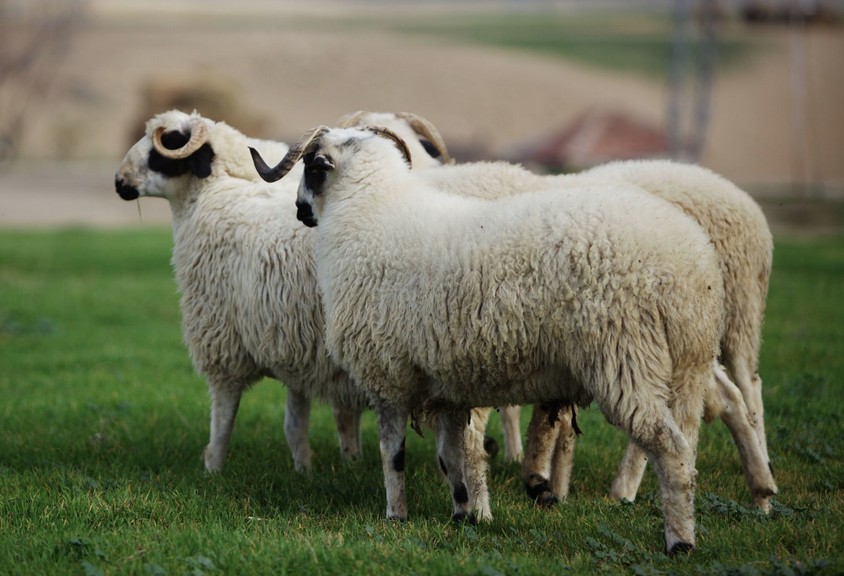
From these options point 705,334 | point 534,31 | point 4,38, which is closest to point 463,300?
point 705,334

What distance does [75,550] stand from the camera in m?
4.93

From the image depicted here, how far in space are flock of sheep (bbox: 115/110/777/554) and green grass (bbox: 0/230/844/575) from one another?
0.31 metres

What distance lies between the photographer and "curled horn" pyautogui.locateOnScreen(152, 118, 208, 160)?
23.2 ft

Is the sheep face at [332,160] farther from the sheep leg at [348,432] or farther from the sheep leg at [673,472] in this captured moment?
the sheep leg at [673,472]

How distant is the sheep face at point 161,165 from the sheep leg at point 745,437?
12.1 ft

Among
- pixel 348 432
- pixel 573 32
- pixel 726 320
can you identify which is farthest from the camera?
pixel 573 32

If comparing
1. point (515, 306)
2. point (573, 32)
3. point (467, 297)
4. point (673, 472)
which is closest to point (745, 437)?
point (673, 472)

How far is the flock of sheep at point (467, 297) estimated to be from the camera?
478cm

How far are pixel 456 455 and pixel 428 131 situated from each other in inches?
118

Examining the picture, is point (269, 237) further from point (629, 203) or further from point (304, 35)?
point (304, 35)

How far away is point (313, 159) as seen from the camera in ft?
19.3

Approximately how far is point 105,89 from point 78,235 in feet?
129

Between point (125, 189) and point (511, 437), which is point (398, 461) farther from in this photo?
point (125, 189)

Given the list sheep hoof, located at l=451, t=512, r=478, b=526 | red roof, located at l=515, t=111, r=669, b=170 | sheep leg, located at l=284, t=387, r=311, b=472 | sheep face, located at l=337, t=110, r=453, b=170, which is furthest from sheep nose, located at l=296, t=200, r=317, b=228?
red roof, located at l=515, t=111, r=669, b=170
